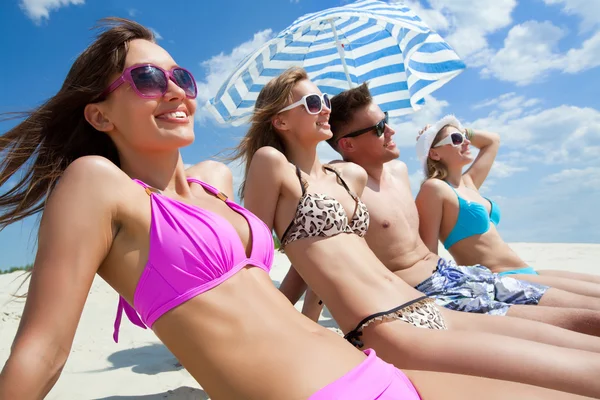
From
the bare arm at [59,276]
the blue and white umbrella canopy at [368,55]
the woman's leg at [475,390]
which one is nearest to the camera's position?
the bare arm at [59,276]

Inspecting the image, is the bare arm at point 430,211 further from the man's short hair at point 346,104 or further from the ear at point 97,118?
the ear at point 97,118

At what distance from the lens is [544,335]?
278 cm

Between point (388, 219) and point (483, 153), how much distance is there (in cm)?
282

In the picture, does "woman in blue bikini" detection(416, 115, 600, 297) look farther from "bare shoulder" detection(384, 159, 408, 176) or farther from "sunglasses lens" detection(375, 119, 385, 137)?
"sunglasses lens" detection(375, 119, 385, 137)

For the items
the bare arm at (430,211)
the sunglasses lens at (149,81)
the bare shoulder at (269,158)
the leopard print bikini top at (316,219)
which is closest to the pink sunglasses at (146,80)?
the sunglasses lens at (149,81)

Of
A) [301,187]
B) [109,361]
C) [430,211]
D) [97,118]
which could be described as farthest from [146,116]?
[109,361]

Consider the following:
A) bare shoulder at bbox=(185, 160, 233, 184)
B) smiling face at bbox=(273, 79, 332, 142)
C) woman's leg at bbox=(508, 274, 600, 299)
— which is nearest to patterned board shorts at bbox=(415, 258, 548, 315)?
woman's leg at bbox=(508, 274, 600, 299)

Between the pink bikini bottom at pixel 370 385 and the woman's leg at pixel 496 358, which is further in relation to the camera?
the woman's leg at pixel 496 358

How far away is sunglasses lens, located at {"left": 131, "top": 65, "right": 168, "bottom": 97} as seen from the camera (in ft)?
6.72

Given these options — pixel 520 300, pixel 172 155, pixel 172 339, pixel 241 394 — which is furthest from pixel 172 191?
pixel 520 300

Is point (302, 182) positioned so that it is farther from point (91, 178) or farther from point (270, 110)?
point (91, 178)

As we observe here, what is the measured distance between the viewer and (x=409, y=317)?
2.70 meters

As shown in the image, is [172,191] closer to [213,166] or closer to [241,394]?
[213,166]

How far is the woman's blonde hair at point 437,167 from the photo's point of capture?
4.98 meters
